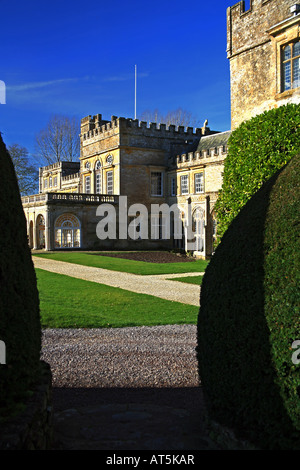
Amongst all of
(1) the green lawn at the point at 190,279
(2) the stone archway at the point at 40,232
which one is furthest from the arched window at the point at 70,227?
(1) the green lawn at the point at 190,279

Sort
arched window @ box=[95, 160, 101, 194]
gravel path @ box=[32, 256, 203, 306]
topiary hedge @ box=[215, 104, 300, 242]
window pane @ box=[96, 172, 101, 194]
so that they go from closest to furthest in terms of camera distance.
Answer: gravel path @ box=[32, 256, 203, 306]
topiary hedge @ box=[215, 104, 300, 242]
arched window @ box=[95, 160, 101, 194]
window pane @ box=[96, 172, 101, 194]

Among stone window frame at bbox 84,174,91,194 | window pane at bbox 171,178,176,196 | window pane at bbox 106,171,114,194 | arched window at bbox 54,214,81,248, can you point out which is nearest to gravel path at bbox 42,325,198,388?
arched window at bbox 54,214,81,248

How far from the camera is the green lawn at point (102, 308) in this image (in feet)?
29.9

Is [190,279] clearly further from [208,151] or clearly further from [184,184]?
[184,184]

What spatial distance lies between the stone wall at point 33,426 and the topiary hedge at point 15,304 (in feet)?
0.29

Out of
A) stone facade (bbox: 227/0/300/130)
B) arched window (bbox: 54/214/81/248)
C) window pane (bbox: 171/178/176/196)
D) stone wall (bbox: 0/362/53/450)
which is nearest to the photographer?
stone wall (bbox: 0/362/53/450)

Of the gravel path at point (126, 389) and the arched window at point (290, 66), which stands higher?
the arched window at point (290, 66)

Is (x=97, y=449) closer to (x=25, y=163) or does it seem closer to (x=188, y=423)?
(x=188, y=423)

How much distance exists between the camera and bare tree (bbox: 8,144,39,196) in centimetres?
4541

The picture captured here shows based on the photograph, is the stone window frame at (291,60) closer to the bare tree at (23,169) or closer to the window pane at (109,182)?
the window pane at (109,182)

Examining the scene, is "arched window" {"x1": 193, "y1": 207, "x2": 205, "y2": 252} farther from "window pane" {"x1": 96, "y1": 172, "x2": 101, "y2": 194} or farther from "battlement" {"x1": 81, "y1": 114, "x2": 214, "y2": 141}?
"window pane" {"x1": 96, "y1": 172, "x2": 101, "y2": 194}

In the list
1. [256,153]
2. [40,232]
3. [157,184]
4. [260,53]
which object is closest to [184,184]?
[157,184]

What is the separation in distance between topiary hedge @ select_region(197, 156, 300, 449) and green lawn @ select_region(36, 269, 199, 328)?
579 cm
